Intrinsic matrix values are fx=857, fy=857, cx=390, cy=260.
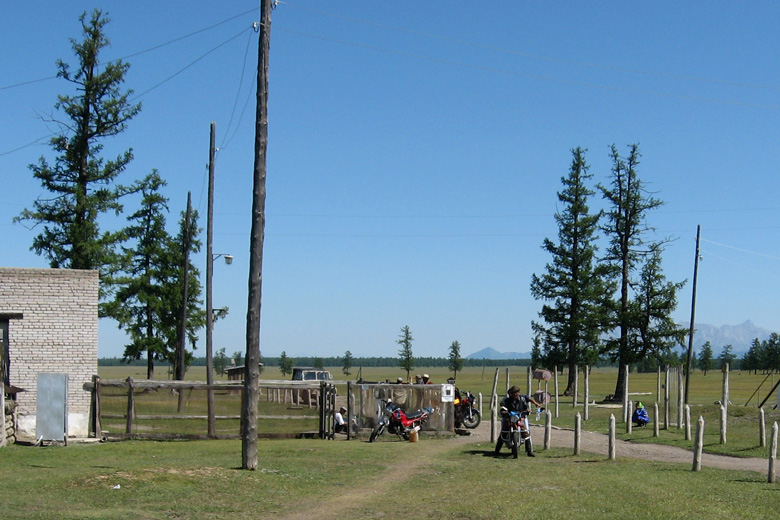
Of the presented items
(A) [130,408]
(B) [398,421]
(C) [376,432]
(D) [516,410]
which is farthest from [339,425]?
(D) [516,410]

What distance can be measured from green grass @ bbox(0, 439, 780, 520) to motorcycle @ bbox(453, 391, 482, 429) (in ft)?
24.4

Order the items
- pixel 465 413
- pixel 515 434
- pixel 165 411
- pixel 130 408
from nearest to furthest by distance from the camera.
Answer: pixel 515 434 < pixel 130 408 < pixel 165 411 < pixel 465 413

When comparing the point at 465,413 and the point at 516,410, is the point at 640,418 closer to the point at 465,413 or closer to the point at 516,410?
the point at 465,413

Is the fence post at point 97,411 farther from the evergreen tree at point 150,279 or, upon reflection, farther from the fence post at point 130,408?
the evergreen tree at point 150,279

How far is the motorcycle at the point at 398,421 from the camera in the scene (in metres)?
25.4

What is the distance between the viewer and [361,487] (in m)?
15.5

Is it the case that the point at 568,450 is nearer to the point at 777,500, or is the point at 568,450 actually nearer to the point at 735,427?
the point at 777,500

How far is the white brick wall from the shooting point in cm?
2420

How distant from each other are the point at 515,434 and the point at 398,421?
5.71 m

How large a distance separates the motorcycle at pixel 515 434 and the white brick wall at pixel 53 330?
11.8 m

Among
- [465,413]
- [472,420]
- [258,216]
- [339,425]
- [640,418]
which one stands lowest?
[640,418]

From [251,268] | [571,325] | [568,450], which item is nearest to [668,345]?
[571,325]

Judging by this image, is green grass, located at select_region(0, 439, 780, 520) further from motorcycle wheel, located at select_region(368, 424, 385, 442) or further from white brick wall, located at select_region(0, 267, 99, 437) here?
motorcycle wheel, located at select_region(368, 424, 385, 442)

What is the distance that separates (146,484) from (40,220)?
27668mm
